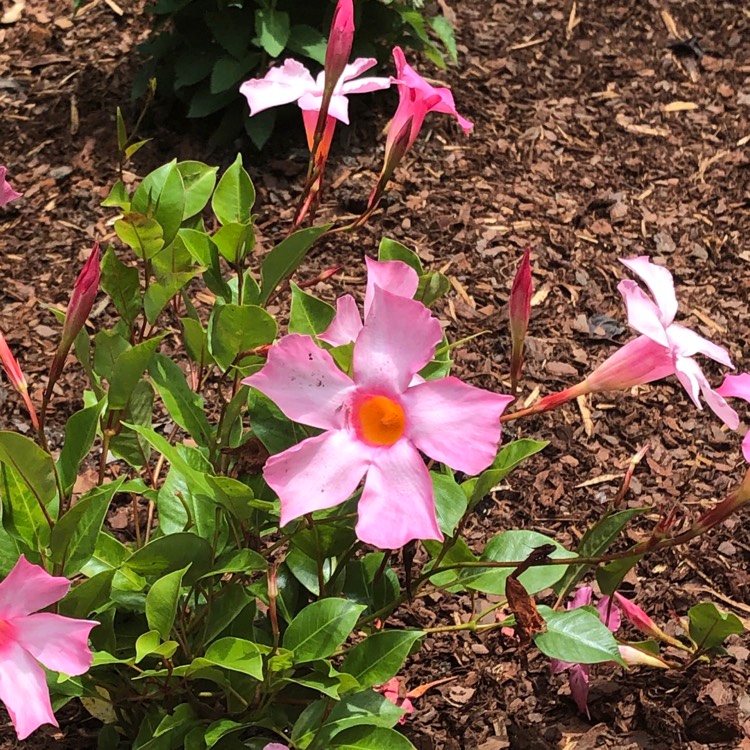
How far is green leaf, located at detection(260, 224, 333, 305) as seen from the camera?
136 centimetres

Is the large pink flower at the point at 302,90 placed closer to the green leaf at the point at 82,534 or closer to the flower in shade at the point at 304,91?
the flower in shade at the point at 304,91

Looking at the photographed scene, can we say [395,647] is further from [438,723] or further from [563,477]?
[563,477]

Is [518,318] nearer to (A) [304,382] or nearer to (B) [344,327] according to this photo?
(B) [344,327]

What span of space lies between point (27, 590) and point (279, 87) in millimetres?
914

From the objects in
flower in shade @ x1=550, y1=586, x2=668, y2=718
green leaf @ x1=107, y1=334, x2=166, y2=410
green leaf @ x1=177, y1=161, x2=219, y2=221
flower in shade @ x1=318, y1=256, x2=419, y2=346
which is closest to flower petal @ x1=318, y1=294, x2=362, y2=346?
flower in shade @ x1=318, y1=256, x2=419, y2=346

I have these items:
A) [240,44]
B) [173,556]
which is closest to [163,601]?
[173,556]

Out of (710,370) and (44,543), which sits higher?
(44,543)

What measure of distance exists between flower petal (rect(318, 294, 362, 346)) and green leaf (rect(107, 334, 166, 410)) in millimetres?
240

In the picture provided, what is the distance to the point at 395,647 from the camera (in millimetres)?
1403

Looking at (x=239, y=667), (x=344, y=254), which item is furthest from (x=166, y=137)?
(x=239, y=667)

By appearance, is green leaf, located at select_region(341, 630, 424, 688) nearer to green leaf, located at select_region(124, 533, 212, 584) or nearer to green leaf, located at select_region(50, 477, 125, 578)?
green leaf, located at select_region(124, 533, 212, 584)

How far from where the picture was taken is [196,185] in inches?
64.9

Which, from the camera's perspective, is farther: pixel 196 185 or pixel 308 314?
pixel 196 185

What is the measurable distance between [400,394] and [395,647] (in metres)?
0.53
